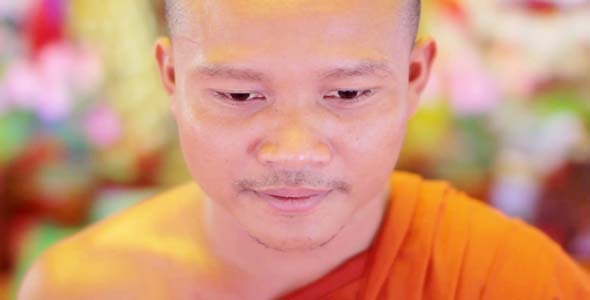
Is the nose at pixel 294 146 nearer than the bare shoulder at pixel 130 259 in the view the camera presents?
Yes

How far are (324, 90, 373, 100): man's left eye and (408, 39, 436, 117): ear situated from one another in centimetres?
11

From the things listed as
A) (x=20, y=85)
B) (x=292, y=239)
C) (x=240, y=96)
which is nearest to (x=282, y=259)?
(x=292, y=239)

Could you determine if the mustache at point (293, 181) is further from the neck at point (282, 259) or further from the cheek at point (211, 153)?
the neck at point (282, 259)

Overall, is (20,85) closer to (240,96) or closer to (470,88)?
(470,88)

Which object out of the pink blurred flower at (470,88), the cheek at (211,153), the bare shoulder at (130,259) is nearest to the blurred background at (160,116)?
the pink blurred flower at (470,88)

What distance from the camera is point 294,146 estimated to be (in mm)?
864

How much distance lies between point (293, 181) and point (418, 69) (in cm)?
24

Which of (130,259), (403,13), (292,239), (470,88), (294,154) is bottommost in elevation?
(470,88)

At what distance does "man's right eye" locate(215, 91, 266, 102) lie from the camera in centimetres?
88

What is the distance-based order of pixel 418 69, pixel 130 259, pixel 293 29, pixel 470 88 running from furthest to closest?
1. pixel 470 88
2. pixel 130 259
3. pixel 418 69
4. pixel 293 29

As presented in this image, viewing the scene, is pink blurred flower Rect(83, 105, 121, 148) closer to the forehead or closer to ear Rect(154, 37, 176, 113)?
ear Rect(154, 37, 176, 113)

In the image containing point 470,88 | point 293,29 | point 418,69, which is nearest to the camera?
point 293,29

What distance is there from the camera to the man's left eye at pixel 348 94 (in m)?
0.89

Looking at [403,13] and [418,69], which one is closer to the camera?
[403,13]
